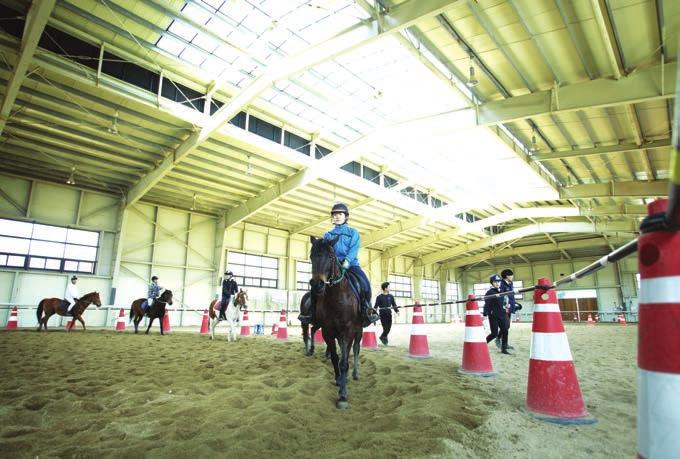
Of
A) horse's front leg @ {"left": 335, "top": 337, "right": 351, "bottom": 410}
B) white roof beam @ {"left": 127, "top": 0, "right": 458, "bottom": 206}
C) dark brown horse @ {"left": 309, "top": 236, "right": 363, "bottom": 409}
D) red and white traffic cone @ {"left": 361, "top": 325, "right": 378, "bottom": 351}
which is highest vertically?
white roof beam @ {"left": 127, "top": 0, "right": 458, "bottom": 206}

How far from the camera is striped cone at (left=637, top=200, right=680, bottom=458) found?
849 millimetres

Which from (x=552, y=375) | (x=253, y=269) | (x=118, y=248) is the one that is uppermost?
(x=118, y=248)

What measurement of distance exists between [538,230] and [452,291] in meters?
13.1

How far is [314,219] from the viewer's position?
865 inches

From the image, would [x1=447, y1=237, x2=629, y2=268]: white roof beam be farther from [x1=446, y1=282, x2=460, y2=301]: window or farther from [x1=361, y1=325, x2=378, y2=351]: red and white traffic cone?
[x1=361, y1=325, x2=378, y2=351]: red and white traffic cone

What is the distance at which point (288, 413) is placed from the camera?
2.87 metres

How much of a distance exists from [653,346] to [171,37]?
11660mm

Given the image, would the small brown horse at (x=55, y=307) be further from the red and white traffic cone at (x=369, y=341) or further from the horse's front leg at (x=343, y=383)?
the horse's front leg at (x=343, y=383)

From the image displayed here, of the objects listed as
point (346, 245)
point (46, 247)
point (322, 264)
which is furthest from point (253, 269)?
point (322, 264)

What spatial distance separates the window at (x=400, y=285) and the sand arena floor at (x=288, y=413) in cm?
2430

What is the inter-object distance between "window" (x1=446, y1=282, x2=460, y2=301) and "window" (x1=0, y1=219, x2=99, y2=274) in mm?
29310

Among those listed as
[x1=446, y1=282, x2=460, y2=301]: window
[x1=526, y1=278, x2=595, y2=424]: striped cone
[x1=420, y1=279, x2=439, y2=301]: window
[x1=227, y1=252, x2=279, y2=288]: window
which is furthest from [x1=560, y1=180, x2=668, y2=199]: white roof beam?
[x1=446, y1=282, x2=460, y2=301]: window

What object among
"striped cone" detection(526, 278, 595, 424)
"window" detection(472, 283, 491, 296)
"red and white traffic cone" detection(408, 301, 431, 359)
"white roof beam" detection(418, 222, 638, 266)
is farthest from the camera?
"window" detection(472, 283, 491, 296)

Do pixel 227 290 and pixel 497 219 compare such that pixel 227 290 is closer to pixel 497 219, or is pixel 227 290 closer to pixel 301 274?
pixel 301 274
